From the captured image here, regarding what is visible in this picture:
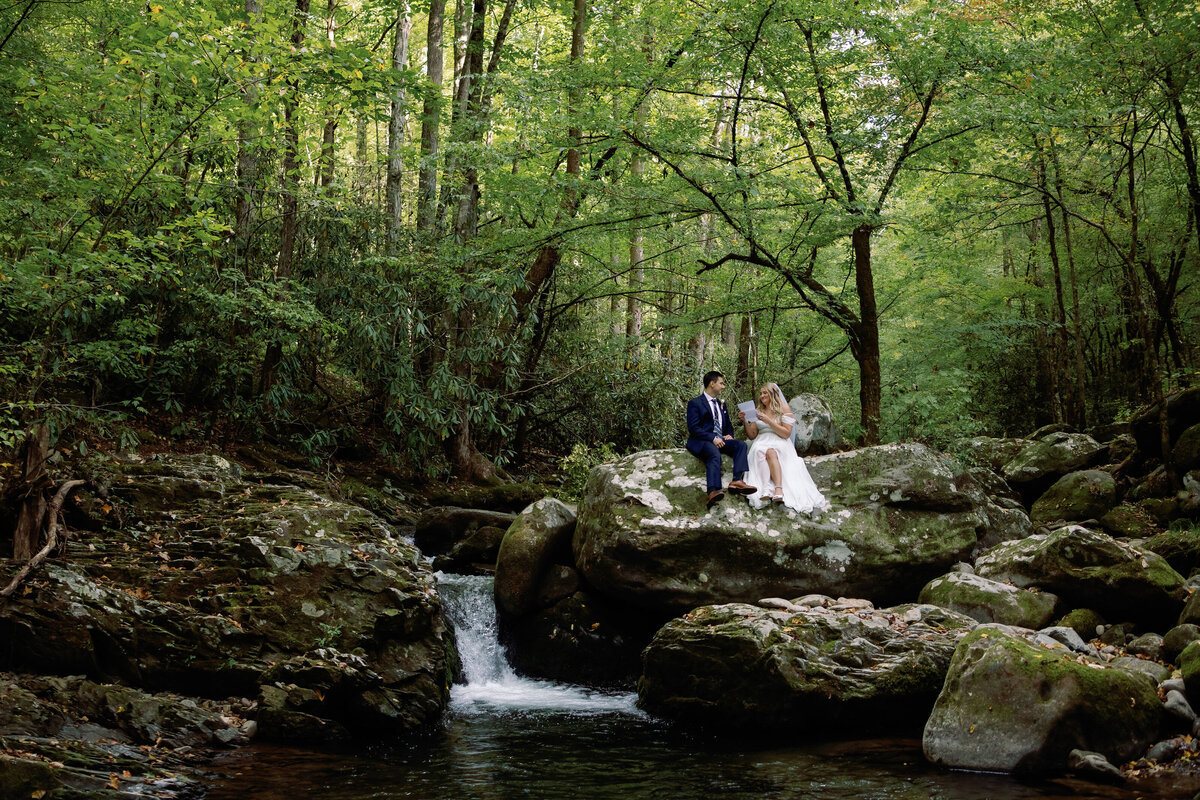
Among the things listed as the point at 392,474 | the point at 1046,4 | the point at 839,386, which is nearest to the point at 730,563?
the point at 392,474

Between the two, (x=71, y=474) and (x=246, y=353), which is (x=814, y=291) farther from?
(x=71, y=474)

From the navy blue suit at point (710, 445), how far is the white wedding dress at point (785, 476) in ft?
0.47

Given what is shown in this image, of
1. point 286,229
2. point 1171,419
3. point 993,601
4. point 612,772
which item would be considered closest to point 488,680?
point 612,772

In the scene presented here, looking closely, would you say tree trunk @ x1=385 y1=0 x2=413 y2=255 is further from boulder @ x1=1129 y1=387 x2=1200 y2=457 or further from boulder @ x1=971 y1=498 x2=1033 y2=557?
boulder @ x1=1129 y1=387 x2=1200 y2=457

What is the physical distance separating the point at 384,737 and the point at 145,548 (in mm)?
2881

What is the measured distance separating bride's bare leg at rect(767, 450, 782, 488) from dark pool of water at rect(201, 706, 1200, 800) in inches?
118

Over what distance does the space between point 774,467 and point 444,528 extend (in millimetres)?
5187

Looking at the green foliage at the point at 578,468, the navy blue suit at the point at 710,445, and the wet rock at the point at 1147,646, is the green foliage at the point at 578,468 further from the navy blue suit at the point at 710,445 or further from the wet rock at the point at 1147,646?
the wet rock at the point at 1147,646

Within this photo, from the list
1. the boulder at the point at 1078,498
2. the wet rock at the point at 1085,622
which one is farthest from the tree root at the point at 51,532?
the boulder at the point at 1078,498

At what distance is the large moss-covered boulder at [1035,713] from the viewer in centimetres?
519

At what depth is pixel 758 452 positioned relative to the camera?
347 inches

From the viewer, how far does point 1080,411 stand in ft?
51.7

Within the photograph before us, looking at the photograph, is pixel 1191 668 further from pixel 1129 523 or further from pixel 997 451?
pixel 997 451

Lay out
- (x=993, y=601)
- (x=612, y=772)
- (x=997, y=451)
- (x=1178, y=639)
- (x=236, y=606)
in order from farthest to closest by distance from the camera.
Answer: (x=997, y=451)
(x=993, y=601)
(x=236, y=606)
(x=1178, y=639)
(x=612, y=772)
